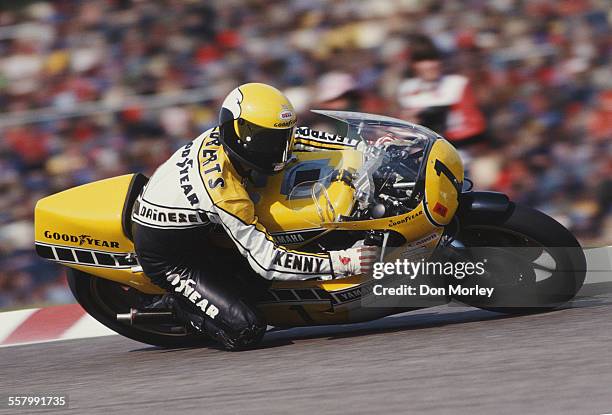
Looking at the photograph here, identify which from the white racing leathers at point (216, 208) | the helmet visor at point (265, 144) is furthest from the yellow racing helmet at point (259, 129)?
the white racing leathers at point (216, 208)

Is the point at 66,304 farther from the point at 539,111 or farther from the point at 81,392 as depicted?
the point at 539,111

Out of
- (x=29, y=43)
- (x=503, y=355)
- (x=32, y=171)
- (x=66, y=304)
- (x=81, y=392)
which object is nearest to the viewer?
(x=503, y=355)

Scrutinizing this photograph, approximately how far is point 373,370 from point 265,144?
1.18 meters

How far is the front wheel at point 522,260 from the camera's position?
4.91 m

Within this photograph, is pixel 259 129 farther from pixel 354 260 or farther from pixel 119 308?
pixel 119 308

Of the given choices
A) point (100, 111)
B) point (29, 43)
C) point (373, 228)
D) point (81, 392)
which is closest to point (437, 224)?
point (373, 228)

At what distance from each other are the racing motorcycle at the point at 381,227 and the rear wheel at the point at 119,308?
21cm

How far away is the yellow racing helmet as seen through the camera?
481 cm

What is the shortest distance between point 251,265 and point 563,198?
3432 millimetres

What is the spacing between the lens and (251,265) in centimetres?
492

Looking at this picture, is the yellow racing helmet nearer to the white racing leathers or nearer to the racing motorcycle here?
the white racing leathers

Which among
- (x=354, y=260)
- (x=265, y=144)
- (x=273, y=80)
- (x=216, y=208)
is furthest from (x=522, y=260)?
(x=273, y=80)

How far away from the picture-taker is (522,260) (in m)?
5.02

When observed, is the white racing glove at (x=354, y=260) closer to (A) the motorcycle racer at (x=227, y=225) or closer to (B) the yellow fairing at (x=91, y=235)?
(A) the motorcycle racer at (x=227, y=225)
